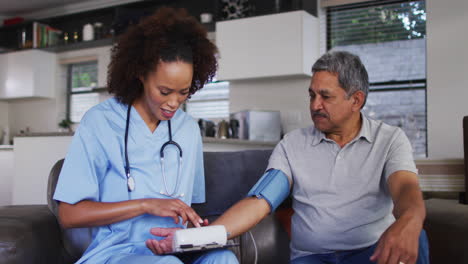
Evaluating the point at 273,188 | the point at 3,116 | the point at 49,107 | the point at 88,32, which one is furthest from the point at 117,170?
the point at 3,116

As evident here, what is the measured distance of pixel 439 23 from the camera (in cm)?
426

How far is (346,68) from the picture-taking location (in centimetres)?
180

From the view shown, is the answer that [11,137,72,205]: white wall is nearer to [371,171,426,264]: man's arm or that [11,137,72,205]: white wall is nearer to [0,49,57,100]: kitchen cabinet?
[371,171,426,264]: man's arm

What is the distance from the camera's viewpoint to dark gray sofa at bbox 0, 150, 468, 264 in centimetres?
159

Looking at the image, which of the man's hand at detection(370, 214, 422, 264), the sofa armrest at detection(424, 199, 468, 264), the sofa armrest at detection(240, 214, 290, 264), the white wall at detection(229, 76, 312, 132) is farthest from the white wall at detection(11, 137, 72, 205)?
the man's hand at detection(370, 214, 422, 264)

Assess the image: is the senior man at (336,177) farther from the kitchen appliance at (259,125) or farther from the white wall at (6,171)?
the white wall at (6,171)

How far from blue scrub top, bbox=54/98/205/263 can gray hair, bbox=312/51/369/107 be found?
60 cm

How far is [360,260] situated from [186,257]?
60cm

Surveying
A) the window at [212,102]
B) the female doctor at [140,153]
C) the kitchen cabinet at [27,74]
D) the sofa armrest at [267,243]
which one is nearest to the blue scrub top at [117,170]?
the female doctor at [140,153]

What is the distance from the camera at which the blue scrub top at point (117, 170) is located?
4.90ft

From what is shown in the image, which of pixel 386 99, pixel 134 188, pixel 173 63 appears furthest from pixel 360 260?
pixel 386 99

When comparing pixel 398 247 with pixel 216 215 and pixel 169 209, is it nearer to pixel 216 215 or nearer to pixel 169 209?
pixel 169 209

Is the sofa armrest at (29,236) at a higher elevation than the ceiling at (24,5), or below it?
below

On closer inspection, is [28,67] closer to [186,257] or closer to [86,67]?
[86,67]
